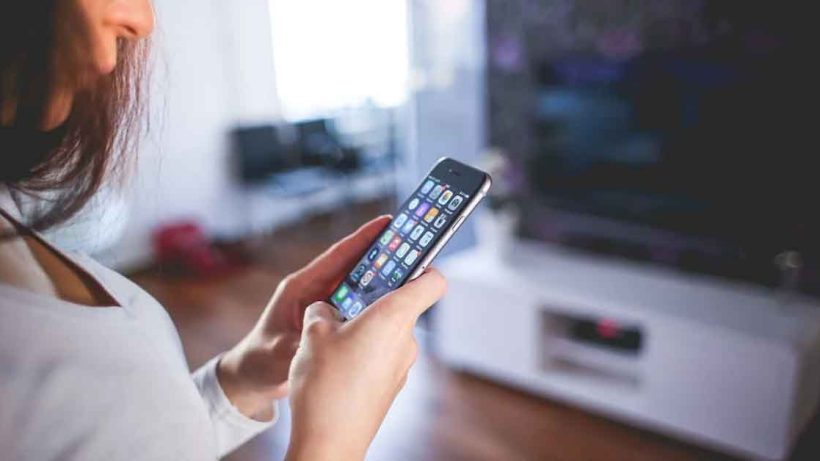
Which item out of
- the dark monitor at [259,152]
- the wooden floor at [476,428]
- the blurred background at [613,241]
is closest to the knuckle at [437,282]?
the blurred background at [613,241]

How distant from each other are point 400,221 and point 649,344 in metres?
1.21

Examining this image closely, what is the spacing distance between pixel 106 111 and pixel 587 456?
4.89 feet

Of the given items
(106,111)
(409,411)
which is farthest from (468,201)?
(409,411)

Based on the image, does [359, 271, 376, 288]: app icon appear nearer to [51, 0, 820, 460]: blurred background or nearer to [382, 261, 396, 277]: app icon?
[382, 261, 396, 277]: app icon

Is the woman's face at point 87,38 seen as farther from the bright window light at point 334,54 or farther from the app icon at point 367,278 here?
the bright window light at point 334,54

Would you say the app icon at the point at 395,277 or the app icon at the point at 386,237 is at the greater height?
the app icon at the point at 386,237

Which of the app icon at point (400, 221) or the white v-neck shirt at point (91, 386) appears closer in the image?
the white v-neck shirt at point (91, 386)

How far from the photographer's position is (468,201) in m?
0.60

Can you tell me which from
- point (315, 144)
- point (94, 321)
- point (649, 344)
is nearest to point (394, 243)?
point (94, 321)

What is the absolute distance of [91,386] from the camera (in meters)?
0.35

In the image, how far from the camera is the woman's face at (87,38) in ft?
1.09

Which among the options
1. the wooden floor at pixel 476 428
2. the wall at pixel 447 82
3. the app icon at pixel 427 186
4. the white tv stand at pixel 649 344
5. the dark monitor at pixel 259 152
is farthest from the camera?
the dark monitor at pixel 259 152

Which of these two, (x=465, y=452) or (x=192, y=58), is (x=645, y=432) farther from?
(x=192, y=58)

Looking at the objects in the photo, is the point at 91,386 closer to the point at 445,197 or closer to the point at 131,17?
the point at 131,17
